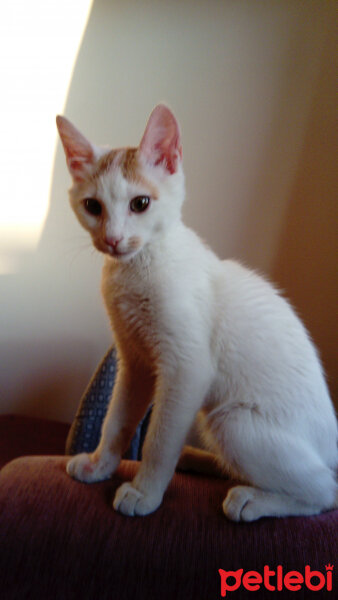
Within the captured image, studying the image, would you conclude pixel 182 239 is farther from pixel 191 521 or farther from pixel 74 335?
pixel 74 335

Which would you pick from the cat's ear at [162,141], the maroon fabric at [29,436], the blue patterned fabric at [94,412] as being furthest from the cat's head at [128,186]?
the maroon fabric at [29,436]

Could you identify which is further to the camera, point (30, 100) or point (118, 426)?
point (30, 100)

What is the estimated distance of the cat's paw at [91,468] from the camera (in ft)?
2.49

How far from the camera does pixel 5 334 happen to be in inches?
63.2

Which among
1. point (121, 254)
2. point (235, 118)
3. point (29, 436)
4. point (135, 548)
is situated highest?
point (235, 118)

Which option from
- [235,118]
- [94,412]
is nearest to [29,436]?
[94,412]

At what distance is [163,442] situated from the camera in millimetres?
680

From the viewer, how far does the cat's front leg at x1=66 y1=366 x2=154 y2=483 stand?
77 centimetres

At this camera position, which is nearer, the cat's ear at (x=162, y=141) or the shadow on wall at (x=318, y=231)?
the cat's ear at (x=162, y=141)

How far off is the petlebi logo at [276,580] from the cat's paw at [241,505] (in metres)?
0.08

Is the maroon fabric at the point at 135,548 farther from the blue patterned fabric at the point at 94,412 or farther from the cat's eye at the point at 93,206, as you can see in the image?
the cat's eye at the point at 93,206

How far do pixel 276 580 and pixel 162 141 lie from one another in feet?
2.58

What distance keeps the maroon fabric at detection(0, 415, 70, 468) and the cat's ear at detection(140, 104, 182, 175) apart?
111cm

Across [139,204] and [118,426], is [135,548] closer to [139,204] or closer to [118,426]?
[118,426]
